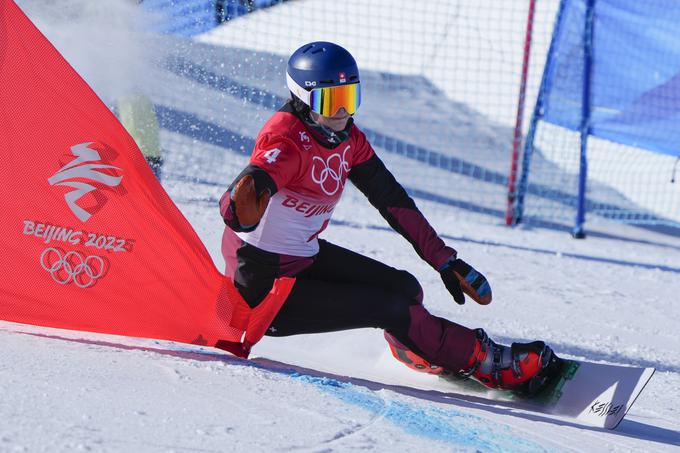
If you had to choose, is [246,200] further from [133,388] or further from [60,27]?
[60,27]

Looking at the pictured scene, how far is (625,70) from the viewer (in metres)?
7.50

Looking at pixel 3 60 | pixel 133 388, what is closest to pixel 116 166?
pixel 3 60

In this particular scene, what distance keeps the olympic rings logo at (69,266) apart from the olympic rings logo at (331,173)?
2.71ft

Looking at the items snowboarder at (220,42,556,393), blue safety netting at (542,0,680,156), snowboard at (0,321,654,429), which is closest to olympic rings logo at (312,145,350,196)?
snowboarder at (220,42,556,393)

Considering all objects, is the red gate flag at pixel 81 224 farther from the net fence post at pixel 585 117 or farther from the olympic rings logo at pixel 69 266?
the net fence post at pixel 585 117

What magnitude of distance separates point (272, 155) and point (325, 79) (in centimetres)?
34

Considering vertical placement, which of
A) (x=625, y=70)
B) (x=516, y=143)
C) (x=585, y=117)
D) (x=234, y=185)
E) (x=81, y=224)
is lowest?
(x=81, y=224)

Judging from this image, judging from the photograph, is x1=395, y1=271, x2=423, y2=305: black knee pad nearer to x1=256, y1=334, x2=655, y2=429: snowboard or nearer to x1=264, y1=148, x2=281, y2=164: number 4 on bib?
x1=256, y1=334, x2=655, y2=429: snowboard

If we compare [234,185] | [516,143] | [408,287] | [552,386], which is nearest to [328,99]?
[234,185]

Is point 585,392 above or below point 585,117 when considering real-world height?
below

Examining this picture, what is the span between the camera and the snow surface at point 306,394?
8.49 feet

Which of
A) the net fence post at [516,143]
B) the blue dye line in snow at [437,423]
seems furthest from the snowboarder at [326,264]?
the net fence post at [516,143]

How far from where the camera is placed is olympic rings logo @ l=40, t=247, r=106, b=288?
11.6 ft

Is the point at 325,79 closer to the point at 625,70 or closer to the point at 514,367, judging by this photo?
the point at 514,367
